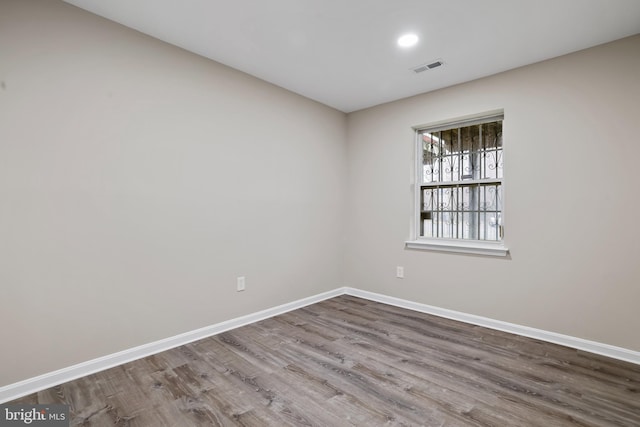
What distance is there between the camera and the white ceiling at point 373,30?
81.5 inches

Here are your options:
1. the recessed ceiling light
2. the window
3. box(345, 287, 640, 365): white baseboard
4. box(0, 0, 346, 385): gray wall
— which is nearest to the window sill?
the window

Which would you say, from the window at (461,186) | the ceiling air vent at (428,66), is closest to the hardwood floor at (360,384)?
the window at (461,186)

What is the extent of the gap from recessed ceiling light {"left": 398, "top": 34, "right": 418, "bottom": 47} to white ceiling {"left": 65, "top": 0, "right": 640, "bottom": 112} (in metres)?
0.05

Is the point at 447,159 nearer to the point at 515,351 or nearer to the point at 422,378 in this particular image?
the point at 515,351

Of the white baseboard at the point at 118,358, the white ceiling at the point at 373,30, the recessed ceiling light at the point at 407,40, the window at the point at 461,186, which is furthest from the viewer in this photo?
the window at the point at 461,186

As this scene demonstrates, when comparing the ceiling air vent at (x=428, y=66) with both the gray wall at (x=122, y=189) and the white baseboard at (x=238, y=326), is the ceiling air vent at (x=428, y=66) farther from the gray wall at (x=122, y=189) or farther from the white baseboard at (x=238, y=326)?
the white baseboard at (x=238, y=326)

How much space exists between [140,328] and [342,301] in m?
2.27

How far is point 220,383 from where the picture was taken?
205cm

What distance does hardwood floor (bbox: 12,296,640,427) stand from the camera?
1.72 metres

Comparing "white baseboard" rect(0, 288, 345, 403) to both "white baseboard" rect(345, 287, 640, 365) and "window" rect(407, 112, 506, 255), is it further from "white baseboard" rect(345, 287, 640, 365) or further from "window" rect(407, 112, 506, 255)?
"window" rect(407, 112, 506, 255)

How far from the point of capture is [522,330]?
2869 mm

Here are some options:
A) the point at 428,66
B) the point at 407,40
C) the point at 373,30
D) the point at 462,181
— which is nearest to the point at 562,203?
the point at 462,181

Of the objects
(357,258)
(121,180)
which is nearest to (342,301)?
(357,258)

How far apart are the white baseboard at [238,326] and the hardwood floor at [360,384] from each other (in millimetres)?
71
